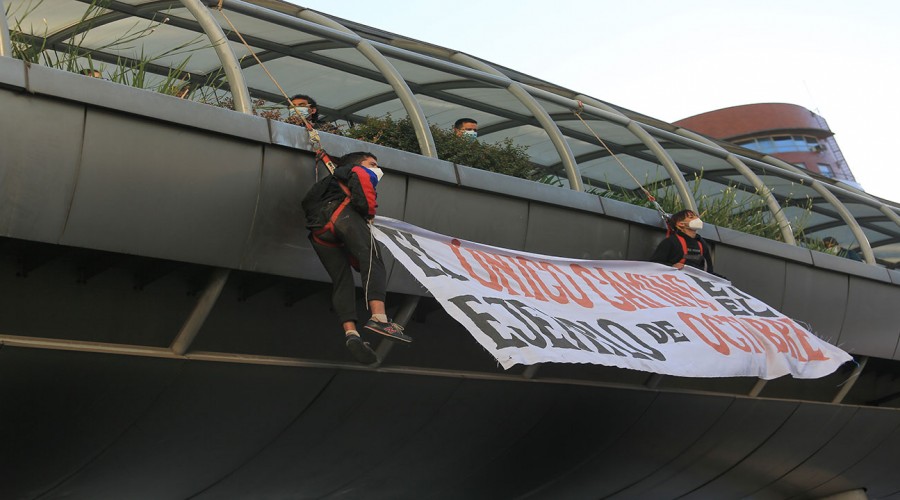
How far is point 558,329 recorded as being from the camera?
902cm

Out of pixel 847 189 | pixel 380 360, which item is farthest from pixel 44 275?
pixel 847 189

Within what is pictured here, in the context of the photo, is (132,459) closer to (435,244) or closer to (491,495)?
(435,244)

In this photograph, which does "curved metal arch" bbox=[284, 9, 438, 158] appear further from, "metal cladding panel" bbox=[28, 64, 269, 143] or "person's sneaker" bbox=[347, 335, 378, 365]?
"person's sneaker" bbox=[347, 335, 378, 365]

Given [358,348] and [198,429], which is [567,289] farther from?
[198,429]

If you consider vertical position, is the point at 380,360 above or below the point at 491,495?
above

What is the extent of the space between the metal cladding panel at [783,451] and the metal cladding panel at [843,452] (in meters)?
0.23

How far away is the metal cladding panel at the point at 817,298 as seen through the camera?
46.4 ft

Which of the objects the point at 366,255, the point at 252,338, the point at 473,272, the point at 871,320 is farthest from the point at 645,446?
the point at 366,255

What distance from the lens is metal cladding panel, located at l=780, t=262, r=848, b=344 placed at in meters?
14.2

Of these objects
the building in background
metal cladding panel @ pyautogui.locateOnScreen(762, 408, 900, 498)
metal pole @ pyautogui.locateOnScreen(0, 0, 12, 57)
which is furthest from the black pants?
the building in background

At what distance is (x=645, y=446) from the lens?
13953 millimetres

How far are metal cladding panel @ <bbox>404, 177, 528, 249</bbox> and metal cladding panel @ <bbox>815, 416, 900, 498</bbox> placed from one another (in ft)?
30.5

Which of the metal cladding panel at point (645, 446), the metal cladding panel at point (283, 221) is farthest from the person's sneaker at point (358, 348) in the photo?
the metal cladding panel at point (645, 446)

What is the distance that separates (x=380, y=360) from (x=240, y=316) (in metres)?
1.38
